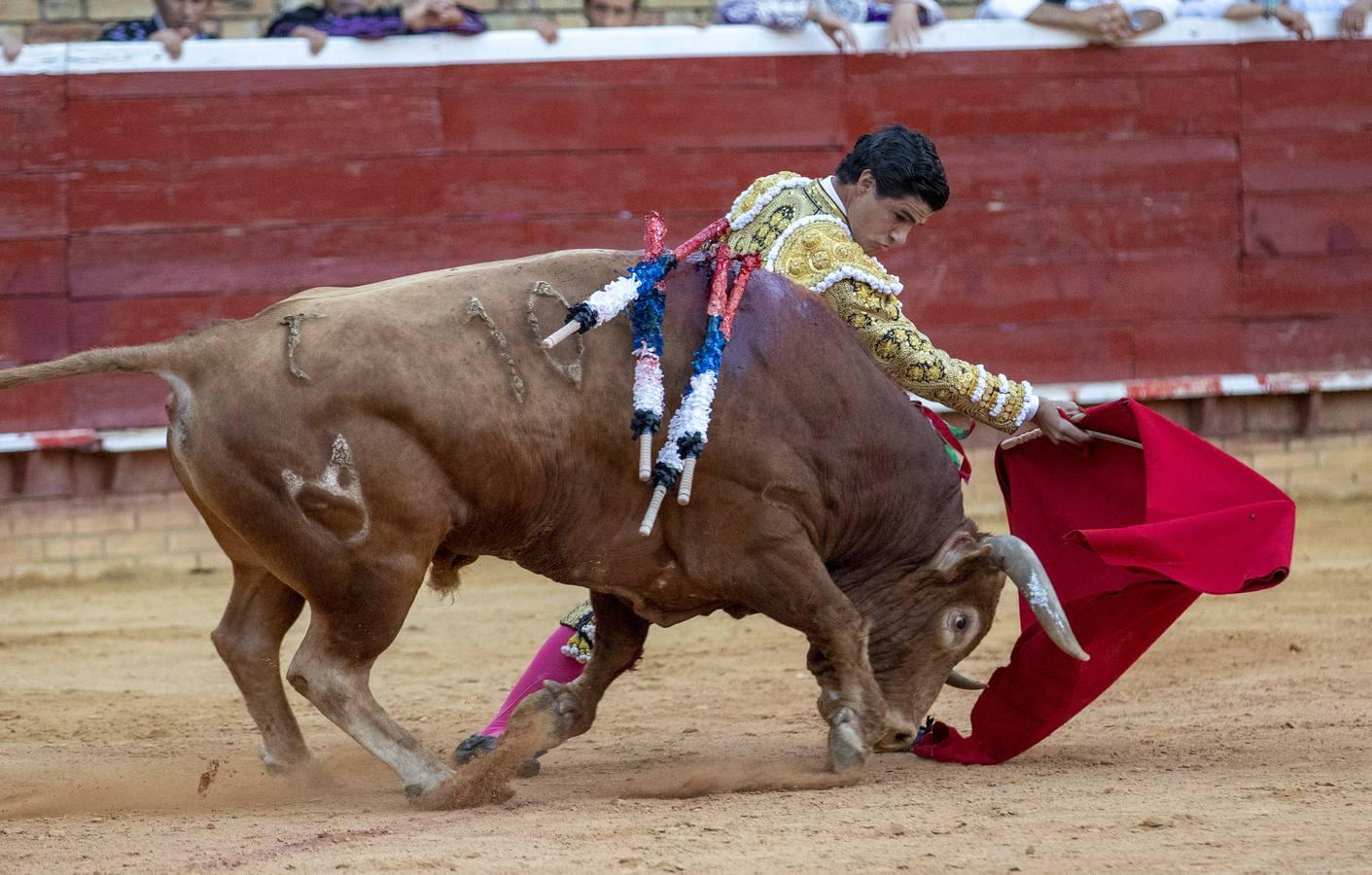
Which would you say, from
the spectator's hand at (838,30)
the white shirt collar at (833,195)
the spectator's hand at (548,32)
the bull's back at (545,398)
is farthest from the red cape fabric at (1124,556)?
the spectator's hand at (548,32)

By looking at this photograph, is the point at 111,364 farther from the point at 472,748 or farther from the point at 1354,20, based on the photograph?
the point at 1354,20

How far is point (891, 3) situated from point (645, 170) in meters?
1.38

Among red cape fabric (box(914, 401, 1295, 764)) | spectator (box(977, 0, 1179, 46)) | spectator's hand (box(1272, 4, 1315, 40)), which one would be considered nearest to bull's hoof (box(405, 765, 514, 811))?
red cape fabric (box(914, 401, 1295, 764))

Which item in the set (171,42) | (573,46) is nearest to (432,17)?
(573,46)

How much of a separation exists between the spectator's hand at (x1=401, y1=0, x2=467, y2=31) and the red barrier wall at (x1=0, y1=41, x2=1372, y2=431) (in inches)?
6.8

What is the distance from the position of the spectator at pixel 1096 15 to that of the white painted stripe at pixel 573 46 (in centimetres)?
5

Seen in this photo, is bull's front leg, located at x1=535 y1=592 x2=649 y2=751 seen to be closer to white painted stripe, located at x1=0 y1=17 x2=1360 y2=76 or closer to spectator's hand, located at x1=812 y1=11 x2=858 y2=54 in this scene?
white painted stripe, located at x1=0 y1=17 x2=1360 y2=76

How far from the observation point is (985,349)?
720cm

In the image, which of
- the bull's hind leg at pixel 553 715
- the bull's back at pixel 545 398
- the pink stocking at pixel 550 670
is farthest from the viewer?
the pink stocking at pixel 550 670

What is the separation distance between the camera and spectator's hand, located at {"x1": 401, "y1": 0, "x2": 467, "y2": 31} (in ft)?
21.8

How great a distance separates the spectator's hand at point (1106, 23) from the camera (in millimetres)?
7152

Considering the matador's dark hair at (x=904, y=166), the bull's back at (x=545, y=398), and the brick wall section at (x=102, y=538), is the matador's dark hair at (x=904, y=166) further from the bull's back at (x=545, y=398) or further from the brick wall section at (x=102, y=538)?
the brick wall section at (x=102, y=538)

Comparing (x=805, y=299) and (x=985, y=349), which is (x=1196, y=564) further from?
(x=985, y=349)

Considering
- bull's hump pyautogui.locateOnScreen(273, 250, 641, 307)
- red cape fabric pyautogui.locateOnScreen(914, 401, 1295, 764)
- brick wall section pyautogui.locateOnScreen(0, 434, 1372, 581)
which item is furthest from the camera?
brick wall section pyautogui.locateOnScreen(0, 434, 1372, 581)
